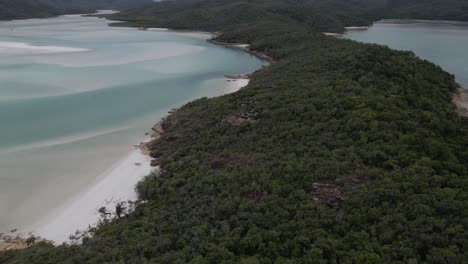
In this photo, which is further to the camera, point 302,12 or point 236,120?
point 302,12

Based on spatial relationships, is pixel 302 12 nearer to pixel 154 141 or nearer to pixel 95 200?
pixel 154 141

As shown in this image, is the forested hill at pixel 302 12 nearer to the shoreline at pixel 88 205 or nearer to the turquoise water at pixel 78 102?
the turquoise water at pixel 78 102

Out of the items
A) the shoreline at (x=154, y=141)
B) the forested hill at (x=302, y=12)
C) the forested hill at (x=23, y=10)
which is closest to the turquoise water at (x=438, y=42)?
the forested hill at (x=302, y=12)

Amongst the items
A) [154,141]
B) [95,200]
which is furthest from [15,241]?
[154,141]

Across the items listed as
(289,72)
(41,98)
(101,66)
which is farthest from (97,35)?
(289,72)

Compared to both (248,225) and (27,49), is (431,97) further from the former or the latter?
(27,49)

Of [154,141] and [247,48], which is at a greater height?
[247,48]

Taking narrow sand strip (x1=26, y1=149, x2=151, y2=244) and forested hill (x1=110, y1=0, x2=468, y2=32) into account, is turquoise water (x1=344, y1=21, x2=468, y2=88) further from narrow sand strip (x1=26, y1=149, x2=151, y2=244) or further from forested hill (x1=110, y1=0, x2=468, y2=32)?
narrow sand strip (x1=26, y1=149, x2=151, y2=244)
